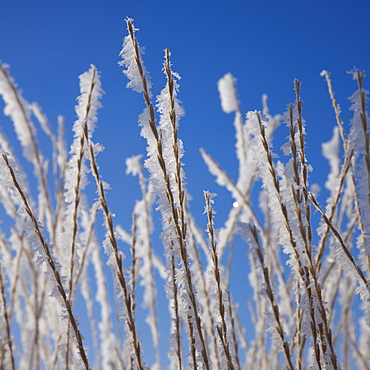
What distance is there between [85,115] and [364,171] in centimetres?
71

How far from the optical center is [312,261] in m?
0.84

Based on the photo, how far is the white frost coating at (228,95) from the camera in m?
2.24

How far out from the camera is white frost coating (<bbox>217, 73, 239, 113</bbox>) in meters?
2.24

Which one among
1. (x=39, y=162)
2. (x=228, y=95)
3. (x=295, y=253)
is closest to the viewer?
(x=295, y=253)

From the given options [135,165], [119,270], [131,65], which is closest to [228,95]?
[135,165]

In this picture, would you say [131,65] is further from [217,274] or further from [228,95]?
[228,95]

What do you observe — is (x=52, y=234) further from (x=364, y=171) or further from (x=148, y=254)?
(x=364, y=171)

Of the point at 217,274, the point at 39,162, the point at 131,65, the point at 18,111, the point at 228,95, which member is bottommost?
the point at 217,274

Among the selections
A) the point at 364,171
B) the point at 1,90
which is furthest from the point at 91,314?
the point at 364,171

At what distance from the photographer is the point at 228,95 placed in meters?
2.30

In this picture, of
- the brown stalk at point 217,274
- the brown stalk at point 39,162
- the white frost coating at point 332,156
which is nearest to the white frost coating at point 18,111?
the brown stalk at point 39,162

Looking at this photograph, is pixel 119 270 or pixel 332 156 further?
pixel 332 156

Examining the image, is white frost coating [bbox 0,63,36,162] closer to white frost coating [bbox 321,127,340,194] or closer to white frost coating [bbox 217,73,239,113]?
white frost coating [bbox 217,73,239,113]

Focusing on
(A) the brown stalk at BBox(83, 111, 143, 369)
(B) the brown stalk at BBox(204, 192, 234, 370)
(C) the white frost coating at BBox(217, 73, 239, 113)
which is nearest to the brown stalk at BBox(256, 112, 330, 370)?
(B) the brown stalk at BBox(204, 192, 234, 370)
